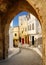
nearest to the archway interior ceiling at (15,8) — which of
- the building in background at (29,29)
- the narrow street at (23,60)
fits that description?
the narrow street at (23,60)

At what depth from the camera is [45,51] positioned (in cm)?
330

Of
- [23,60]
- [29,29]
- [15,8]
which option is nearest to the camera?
[15,8]

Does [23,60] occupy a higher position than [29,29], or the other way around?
[29,29]

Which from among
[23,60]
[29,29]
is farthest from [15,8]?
[29,29]

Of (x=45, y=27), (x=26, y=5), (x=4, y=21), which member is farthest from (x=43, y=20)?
(x=4, y=21)

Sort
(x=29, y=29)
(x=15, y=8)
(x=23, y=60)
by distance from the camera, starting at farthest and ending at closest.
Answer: (x=29, y=29) < (x=23, y=60) < (x=15, y=8)

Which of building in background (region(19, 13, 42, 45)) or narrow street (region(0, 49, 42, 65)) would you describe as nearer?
narrow street (region(0, 49, 42, 65))

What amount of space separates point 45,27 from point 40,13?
343 millimetres

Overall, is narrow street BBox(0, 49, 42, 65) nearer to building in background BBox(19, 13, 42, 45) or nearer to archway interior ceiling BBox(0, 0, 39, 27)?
archway interior ceiling BBox(0, 0, 39, 27)

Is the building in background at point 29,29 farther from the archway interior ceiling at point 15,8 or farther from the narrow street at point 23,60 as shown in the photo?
the archway interior ceiling at point 15,8

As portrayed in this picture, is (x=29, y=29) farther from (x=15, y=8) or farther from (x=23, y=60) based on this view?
(x=15, y=8)

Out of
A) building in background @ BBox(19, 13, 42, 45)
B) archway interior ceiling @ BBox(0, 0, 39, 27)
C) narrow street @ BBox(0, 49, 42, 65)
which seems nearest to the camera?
narrow street @ BBox(0, 49, 42, 65)

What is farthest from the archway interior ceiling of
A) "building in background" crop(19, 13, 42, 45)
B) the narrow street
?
"building in background" crop(19, 13, 42, 45)

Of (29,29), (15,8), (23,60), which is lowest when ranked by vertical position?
(23,60)
